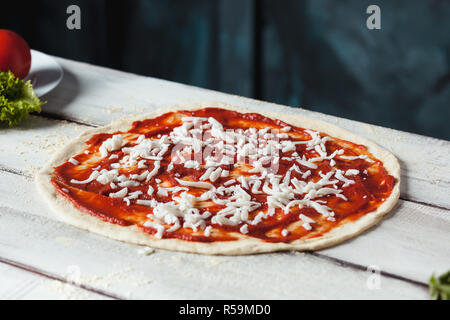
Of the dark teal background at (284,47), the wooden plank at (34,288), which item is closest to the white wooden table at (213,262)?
the wooden plank at (34,288)

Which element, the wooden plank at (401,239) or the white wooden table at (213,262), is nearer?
the white wooden table at (213,262)

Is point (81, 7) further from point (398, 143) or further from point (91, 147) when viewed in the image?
point (398, 143)

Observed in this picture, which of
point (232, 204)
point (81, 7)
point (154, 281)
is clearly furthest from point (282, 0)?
point (154, 281)

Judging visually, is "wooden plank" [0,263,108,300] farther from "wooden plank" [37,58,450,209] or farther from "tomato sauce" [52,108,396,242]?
"wooden plank" [37,58,450,209]

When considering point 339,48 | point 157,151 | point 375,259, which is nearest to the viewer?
point 375,259

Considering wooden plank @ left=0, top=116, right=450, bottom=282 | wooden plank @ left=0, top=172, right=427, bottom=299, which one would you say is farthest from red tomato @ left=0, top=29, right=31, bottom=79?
wooden plank @ left=0, top=172, right=427, bottom=299

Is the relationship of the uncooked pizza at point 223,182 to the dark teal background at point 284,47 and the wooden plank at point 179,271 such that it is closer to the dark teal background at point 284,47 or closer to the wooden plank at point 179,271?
the wooden plank at point 179,271

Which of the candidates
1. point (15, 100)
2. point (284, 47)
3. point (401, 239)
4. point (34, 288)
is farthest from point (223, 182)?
point (284, 47)
